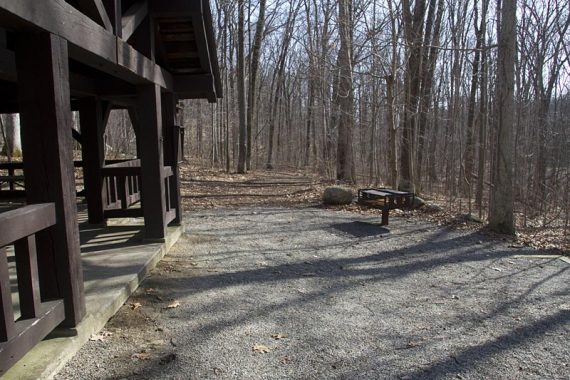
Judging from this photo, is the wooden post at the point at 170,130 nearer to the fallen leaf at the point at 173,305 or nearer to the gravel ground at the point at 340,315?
the gravel ground at the point at 340,315

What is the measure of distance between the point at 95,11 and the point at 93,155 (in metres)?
3.70

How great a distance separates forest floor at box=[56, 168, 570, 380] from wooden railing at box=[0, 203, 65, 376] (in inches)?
15.3

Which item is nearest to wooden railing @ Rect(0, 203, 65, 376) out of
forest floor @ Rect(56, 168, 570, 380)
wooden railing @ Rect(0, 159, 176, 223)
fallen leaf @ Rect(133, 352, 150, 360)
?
forest floor @ Rect(56, 168, 570, 380)

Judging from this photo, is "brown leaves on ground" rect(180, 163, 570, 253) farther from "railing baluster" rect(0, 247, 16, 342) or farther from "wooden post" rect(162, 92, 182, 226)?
"railing baluster" rect(0, 247, 16, 342)

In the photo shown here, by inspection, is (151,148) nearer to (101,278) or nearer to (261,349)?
(101,278)

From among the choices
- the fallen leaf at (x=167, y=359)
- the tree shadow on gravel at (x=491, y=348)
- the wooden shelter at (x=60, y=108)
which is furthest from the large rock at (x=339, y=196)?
the fallen leaf at (x=167, y=359)

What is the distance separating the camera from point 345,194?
10820 mm

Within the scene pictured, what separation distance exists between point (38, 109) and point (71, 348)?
1655 mm

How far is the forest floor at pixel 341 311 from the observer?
3.12m

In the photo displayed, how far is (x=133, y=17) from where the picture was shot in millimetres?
4824

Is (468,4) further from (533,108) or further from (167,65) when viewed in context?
(167,65)

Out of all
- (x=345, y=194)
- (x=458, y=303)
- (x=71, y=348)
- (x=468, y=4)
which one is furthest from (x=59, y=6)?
(x=468, y=4)

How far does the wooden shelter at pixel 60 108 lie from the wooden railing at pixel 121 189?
0.92 feet

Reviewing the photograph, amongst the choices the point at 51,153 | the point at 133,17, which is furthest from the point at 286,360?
the point at 133,17
